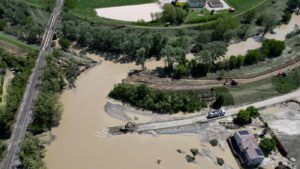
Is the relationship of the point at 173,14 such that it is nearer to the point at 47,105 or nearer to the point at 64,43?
the point at 64,43

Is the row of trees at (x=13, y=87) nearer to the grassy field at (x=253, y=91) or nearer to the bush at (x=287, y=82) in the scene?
the grassy field at (x=253, y=91)

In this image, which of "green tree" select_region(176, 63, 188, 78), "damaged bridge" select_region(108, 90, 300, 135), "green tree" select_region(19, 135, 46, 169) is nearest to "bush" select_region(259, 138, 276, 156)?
"damaged bridge" select_region(108, 90, 300, 135)

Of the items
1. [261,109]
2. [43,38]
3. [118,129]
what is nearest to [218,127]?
[261,109]

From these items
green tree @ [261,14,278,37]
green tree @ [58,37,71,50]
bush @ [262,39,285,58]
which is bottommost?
bush @ [262,39,285,58]

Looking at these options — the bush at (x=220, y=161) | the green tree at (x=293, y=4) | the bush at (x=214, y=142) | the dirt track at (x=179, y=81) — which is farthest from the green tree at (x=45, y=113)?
the green tree at (x=293, y=4)

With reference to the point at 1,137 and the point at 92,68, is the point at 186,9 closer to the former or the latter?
the point at 92,68

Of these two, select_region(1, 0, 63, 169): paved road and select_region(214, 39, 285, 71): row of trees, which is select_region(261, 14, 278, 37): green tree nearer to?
select_region(214, 39, 285, 71): row of trees
